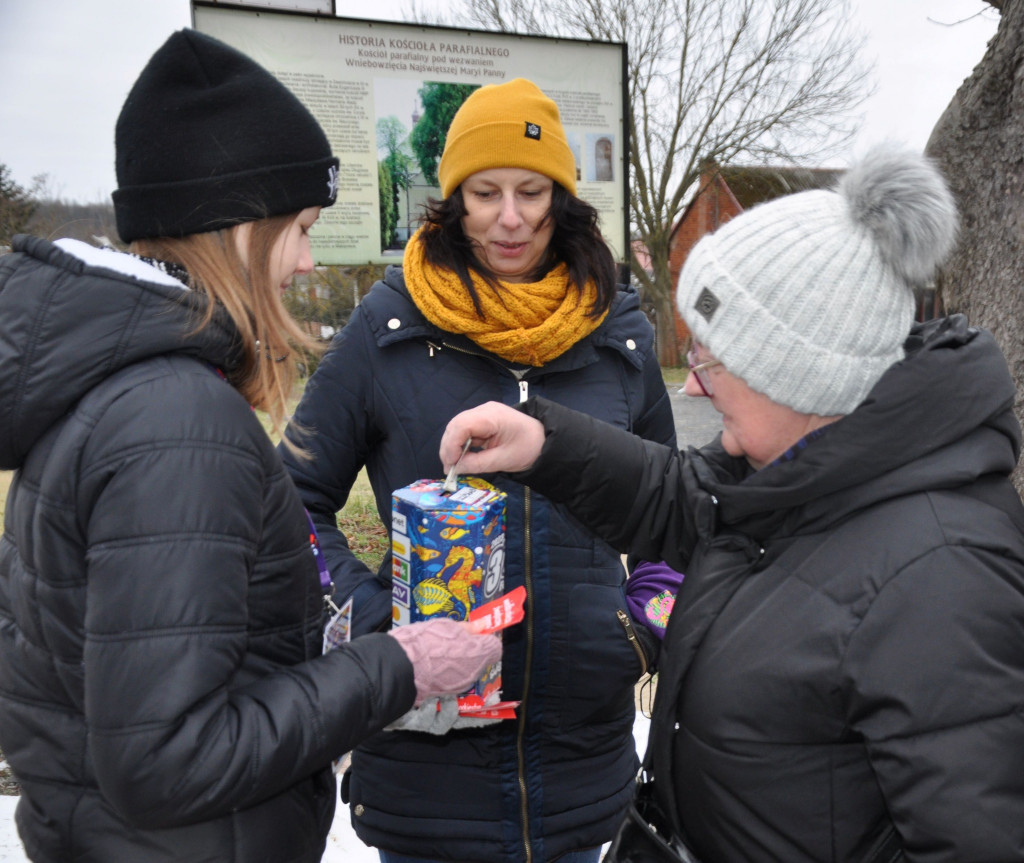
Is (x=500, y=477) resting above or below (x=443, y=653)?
above

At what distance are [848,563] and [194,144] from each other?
109 cm

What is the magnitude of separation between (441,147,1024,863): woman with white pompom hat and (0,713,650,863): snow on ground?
185 cm

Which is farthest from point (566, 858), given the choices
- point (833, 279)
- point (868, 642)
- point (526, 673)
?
point (833, 279)

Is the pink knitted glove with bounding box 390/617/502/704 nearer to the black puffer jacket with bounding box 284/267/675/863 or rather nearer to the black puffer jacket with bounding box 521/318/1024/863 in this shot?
the black puffer jacket with bounding box 521/318/1024/863

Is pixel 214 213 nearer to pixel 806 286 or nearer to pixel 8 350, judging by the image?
pixel 8 350

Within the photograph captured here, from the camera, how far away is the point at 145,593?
1.01 metres

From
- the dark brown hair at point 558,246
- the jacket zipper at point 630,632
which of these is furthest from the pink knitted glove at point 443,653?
the dark brown hair at point 558,246

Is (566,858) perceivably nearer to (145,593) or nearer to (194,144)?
(145,593)

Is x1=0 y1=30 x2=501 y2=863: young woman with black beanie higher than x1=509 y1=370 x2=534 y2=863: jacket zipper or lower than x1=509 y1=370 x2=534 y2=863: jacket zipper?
higher

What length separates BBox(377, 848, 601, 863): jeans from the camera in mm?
1886

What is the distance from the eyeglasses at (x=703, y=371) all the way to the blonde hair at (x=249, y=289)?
646 mm

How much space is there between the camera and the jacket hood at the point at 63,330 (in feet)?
3.53

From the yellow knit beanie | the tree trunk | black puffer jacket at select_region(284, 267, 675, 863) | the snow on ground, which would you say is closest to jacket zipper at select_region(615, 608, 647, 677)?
black puffer jacket at select_region(284, 267, 675, 863)

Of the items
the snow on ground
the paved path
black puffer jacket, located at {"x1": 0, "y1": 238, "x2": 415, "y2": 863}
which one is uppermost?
black puffer jacket, located at {"x1": 0, "y1": 238, "x2": 415, "y2": 863}
